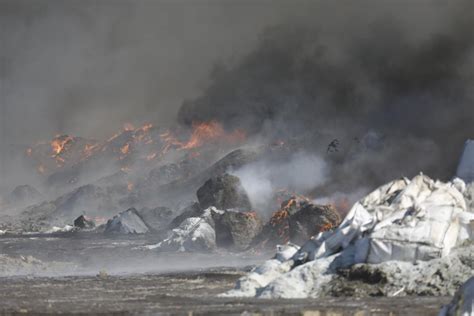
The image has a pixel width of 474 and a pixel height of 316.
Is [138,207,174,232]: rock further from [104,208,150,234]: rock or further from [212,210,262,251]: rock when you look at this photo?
[212,210,262,251]: rock

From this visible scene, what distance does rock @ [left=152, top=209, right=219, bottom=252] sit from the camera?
10319 cm

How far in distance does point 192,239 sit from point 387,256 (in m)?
60.9

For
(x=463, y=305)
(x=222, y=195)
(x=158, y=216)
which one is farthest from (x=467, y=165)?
(x=158, y=216)

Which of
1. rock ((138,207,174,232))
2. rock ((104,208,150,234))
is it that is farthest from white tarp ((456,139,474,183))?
rock ((138,207,174,232))

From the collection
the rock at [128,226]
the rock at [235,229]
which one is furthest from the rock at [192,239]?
the rock at [128,226]

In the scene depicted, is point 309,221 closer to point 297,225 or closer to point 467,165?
point 297,225

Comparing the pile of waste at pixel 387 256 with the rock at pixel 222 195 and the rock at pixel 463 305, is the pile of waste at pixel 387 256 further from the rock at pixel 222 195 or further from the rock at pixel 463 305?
the rock at pixel 222 195

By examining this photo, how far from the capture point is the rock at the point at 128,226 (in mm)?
157250

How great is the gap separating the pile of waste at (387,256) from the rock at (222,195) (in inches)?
3159

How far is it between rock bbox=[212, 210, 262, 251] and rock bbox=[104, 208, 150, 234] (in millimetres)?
49262

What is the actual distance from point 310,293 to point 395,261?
4.54 m

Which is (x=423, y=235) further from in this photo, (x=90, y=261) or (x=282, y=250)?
(x=90, y=261)

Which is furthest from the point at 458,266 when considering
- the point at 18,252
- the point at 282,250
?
the point at 18,252

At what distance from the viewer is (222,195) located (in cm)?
13075
